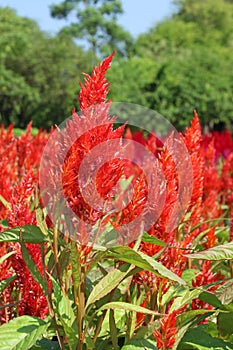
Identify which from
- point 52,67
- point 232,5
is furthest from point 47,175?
point 232,5

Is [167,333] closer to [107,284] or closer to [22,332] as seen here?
[107,284]

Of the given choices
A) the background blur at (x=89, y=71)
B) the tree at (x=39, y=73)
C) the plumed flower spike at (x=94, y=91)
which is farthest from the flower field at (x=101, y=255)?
the tree at (x=39, y=73)

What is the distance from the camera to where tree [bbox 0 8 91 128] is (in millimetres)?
37062

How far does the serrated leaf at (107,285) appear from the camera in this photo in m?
1.71

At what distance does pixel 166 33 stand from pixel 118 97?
41635mm

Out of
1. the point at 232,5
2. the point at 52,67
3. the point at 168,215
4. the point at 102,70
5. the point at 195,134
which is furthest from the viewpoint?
the point at 232,5

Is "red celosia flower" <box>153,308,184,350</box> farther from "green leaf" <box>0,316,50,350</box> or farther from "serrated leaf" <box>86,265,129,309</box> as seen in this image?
"green leaf" <box>0,316,50,350</box>

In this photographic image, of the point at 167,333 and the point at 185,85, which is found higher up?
the point at 185,85

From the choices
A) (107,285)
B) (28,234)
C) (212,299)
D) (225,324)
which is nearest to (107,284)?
(107,285)

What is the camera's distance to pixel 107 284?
1.72 m

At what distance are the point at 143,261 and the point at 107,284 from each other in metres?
0.17

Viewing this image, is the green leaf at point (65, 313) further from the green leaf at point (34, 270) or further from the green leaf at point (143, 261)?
the green leaf at point (143, 261)

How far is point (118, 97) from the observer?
931 inches

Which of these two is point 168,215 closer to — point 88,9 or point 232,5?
point 88,9
